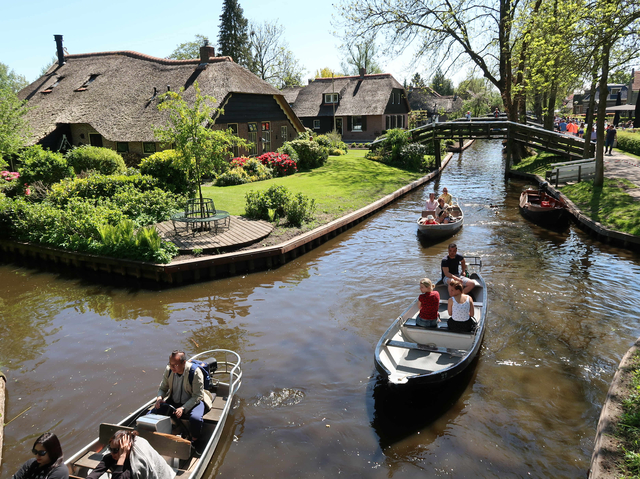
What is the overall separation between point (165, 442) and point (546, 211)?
56.2 ft

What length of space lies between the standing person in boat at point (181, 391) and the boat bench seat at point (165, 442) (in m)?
0.59

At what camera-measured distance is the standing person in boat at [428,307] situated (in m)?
8.59

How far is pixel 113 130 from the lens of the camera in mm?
26188

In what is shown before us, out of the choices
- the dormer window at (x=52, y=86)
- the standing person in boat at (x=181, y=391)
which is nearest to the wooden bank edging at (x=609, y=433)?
the standing person in boat at (x=181, y=391)

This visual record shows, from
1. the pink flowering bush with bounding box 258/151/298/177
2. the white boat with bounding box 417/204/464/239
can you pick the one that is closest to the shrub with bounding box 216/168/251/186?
the pink flowering bush with bounding box 258/151/298/177

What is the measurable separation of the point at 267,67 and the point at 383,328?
203 feet

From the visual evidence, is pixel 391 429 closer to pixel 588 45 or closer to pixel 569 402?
pixel 569 402

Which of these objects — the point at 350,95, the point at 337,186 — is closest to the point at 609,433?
the point at 337,186

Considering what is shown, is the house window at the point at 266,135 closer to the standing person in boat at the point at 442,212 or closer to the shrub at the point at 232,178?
the shrub at the point at 232,178

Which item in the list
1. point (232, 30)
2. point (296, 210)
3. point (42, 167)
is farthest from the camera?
point (232, 30)

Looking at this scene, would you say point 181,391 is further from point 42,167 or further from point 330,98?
point 330,98

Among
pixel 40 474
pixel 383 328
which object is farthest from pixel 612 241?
pixel 40 474

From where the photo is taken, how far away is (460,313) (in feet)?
27.5

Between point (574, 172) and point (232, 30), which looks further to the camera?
point (232, 30)
